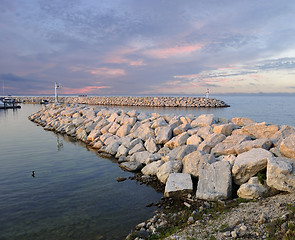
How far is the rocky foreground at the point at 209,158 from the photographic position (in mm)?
6031

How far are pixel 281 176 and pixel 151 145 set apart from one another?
6670 millimetres

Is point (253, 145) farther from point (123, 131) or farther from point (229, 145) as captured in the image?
point (123, 131)

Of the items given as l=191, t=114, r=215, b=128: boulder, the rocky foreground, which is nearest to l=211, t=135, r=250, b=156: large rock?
the rocky foreground

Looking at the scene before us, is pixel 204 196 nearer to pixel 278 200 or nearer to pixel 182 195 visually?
pixel 182 195

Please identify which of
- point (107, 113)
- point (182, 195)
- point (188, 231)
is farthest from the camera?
point (107, 113)

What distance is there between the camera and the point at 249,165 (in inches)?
264

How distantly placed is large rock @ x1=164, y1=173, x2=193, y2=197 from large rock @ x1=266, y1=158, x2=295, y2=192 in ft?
7.98

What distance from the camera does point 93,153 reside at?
43.1ft

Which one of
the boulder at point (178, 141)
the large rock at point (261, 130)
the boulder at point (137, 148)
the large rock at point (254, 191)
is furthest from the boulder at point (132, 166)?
the large rock at point (261, 130)

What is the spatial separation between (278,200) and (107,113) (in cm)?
1682

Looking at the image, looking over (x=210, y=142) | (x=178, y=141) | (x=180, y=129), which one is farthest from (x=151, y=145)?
(x=210, y=142)

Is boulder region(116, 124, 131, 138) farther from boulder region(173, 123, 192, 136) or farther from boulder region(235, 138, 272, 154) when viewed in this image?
boulder region(235, 138, 272, 154)

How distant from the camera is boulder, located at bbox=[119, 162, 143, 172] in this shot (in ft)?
32.7

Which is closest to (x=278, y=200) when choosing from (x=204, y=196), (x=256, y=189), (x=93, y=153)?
(x=256, y=189)
